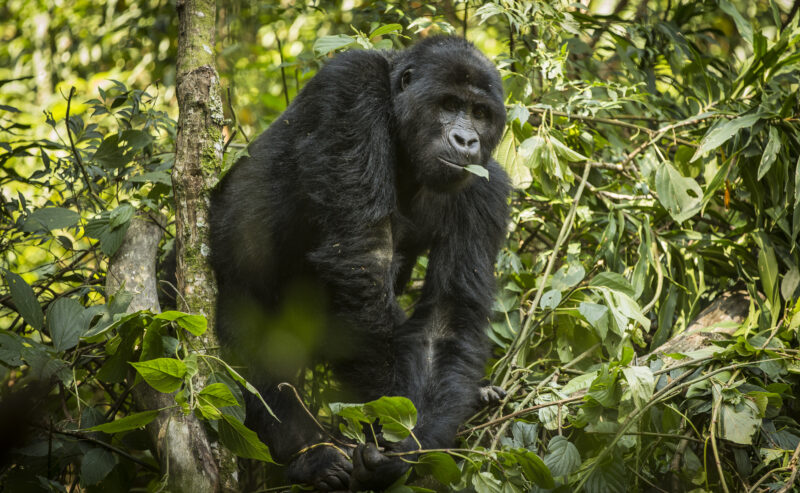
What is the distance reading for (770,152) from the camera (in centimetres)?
368

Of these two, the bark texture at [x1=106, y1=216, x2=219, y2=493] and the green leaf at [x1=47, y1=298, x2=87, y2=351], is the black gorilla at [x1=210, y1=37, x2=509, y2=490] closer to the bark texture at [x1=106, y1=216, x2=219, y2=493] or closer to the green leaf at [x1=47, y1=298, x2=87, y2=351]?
the bark texture at [x1=106, y1=216, x2=219, y2=493]

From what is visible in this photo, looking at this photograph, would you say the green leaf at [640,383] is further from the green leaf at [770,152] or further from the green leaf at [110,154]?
the green leaf at [110,154]

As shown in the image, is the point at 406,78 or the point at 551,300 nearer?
the point at 551,300

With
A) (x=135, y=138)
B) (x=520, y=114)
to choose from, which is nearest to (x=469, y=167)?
(x=520, y=114)

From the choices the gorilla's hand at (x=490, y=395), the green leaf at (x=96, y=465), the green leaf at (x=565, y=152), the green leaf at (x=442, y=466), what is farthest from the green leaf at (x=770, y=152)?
the green leaf at (x=96, y=465)

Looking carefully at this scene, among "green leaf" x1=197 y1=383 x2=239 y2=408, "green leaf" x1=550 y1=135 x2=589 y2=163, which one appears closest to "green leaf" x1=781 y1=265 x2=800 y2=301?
"green leaf" x1=550 y1=135 x2=589 y2=163

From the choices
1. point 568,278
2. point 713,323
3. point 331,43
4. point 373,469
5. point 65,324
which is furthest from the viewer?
point 331,43

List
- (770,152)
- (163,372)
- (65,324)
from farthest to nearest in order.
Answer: (770,152)
(65,324)
(163,372)

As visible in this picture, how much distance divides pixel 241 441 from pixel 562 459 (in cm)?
132

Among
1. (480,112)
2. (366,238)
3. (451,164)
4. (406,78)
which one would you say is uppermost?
(406,78)

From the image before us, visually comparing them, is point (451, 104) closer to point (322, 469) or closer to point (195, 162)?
point (195, 162)

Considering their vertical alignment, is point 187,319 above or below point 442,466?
above

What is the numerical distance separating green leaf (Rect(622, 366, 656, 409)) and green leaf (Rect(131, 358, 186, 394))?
177cm

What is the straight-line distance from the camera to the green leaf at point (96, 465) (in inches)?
106
